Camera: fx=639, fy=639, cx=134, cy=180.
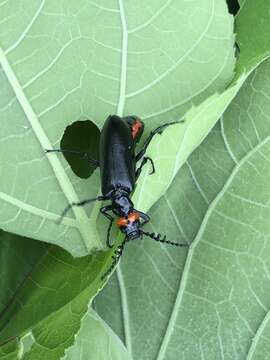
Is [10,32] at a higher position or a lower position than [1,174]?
higher

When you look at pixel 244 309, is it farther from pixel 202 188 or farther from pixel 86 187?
→ pixel 86 187

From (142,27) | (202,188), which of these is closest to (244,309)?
(202,188)

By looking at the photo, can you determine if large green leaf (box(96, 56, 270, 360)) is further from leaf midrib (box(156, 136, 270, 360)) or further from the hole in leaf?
the hole in leaf

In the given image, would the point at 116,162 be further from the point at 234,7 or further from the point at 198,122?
the point at 234,7

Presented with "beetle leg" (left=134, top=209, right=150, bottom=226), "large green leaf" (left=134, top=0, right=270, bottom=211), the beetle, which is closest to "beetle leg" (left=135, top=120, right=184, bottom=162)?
the beetle

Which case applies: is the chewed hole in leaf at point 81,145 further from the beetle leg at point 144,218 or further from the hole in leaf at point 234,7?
the hole in leaf at point 234,7

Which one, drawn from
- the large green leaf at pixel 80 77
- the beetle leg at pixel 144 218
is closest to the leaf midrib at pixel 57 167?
the large green leaf at pixel 80 77

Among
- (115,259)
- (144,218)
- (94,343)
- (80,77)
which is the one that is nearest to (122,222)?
(144,218)
